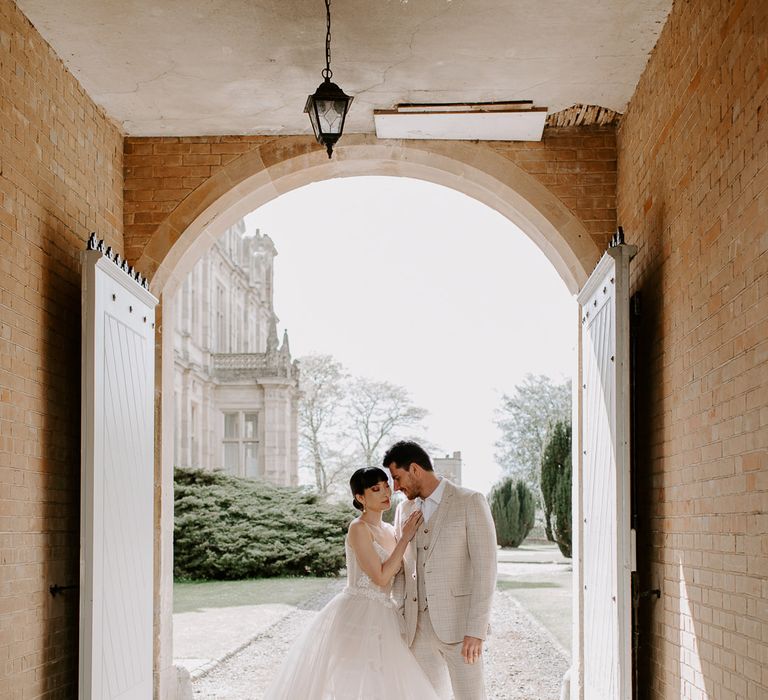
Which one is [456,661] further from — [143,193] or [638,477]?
[143,193]

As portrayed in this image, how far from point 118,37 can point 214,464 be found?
32.0m

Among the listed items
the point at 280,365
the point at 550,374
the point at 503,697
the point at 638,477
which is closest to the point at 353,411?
the point at 280,365

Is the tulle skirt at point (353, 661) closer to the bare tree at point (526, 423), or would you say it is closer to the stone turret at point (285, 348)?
the stone turret at point (285, 348)

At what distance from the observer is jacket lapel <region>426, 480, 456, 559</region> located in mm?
5977

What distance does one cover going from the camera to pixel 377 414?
130 ft

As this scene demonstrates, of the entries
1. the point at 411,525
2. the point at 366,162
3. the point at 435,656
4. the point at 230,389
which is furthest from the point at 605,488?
the point at 230,389

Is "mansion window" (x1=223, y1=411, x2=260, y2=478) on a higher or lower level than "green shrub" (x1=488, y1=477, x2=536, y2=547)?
higher

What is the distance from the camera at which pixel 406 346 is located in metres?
42.3

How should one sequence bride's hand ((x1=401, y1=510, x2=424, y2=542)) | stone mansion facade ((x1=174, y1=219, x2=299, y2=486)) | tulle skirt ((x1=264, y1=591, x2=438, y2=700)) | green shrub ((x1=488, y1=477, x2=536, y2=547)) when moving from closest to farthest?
tulle skirt ((x1=264, y1=591, x2=438, y2=700)) < bride's hand ((x1=401, y1=510, x2=424, y2=542)) < green shrub ((x1=488, y1=477, x2=536, y2=547)) < stone mansion facade ((x1=174, y1=219, x2=299, y2=486))

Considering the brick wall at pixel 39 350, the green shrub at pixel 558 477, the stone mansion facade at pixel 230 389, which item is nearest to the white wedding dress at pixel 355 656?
the brick wall at pixel 39 350

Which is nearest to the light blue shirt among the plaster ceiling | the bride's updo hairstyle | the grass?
the bride's updo hairstyle

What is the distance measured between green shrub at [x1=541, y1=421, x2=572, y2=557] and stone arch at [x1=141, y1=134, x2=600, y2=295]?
15.4 m

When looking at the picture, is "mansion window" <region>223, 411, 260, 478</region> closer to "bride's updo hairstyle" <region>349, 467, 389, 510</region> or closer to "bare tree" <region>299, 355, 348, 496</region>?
"bare tree" <region>299, 355, 348, 496</region>

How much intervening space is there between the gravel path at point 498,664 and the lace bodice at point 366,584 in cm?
382
